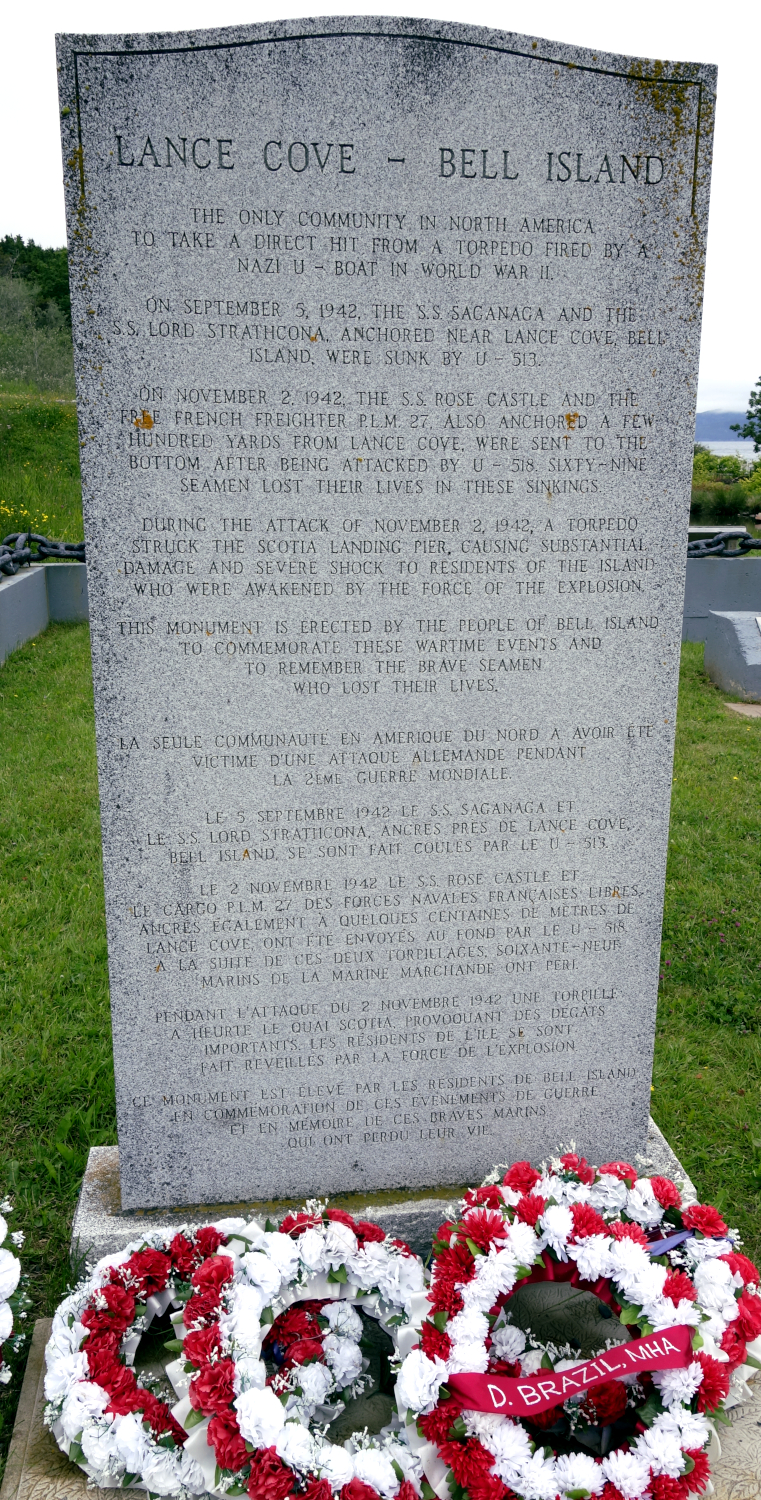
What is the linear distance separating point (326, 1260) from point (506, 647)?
1.75 meters

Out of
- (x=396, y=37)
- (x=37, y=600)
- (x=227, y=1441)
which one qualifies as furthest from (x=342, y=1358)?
(x=37, y=600)

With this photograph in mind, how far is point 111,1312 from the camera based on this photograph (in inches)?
104

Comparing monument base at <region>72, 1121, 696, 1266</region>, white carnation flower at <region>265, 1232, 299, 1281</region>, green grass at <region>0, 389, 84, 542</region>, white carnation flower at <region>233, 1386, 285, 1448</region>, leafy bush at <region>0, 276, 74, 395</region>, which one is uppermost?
leafy bush at <region>0, 276, 74, 395</region>

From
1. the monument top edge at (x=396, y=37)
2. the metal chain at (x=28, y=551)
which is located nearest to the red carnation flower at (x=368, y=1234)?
the monument top edge at (x=396, y=37)

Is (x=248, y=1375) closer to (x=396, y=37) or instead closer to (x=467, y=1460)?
(x=467, y=1460)

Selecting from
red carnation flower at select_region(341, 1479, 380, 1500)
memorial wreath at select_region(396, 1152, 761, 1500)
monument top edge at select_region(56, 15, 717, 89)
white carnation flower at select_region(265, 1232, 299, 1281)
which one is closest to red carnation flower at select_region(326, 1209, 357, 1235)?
white carnation flower at select_region(265, 1232, 299, 1281)

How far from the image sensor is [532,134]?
2594mm

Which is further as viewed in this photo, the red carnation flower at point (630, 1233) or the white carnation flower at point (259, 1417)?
the red carnation flower at point (630, 1233)

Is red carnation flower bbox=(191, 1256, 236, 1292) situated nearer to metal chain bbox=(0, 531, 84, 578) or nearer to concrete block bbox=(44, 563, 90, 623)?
metal chain bbox=(0, 531, 84, 578)

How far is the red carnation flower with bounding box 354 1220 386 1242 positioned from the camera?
9.25ft

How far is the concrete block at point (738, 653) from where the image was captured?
31.9ft

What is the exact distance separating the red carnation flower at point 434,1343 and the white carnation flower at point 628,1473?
428 millimetres

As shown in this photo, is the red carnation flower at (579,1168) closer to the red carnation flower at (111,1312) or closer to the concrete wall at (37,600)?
the red carnation flower at (111,1312)

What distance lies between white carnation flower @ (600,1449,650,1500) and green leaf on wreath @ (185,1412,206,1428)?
3.18 feet
